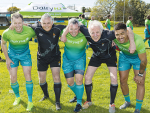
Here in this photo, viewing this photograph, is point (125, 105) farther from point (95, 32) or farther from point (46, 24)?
point (46, 24)

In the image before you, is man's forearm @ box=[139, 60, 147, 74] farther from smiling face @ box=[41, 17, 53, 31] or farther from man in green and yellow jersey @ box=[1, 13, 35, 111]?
man in green and yellow jersey @ box=[1, 13, 35, 111]

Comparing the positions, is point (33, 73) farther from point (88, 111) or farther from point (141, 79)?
point (141, 79)

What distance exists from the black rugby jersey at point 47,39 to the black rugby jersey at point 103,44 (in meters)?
0.65

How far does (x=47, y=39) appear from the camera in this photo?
412cm

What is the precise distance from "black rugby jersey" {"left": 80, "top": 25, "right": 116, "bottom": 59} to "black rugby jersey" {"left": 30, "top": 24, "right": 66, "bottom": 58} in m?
0.65

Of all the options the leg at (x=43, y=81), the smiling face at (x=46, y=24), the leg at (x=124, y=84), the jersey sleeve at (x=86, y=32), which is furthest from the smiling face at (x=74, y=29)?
the leg at (x=124, y=84)

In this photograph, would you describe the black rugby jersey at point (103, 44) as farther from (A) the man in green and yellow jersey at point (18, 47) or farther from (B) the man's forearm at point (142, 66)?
(A) the man in green and yellow jersey at point (18, 47)

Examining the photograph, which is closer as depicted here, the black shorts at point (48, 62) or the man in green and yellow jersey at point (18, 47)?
the man in green and yellow jersey at point (18, 47)

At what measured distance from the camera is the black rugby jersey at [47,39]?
412 centimetres

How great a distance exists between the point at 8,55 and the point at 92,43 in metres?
2.16

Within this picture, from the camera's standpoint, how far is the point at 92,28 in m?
3.76

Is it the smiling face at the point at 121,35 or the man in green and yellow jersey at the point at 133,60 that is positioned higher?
the smiling face at the point at 121,35

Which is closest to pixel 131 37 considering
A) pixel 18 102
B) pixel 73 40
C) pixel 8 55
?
pixel 73 40

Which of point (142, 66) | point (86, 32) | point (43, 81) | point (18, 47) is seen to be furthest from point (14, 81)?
point (142, 66)
